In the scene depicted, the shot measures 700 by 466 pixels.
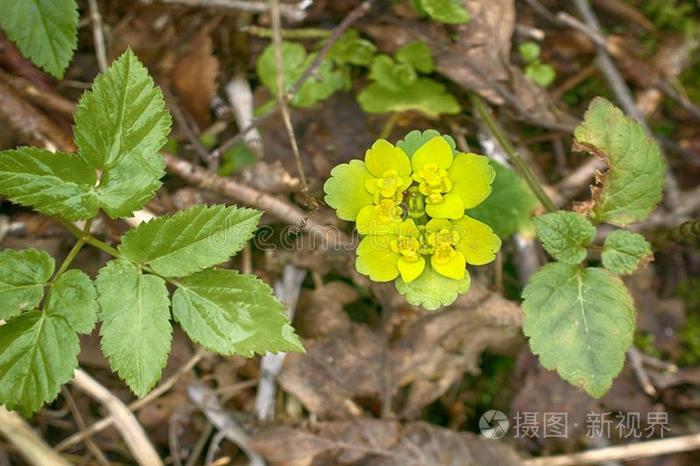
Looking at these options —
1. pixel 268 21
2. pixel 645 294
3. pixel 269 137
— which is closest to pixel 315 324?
pixel 269 137

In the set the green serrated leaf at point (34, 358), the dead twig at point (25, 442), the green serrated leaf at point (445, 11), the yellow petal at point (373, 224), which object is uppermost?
the green serrated leaf at point (445, 11)

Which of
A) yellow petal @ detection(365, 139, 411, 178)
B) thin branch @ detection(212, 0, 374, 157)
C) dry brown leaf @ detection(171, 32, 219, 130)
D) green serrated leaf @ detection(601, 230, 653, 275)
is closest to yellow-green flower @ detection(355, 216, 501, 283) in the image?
yellow petal @ detection(365, 139, 411, 178)

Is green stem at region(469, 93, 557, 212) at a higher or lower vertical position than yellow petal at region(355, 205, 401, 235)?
lower

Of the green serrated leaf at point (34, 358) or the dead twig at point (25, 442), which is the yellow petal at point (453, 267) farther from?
the dead twig at point (25, 442)

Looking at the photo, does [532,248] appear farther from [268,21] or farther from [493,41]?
[268,21]

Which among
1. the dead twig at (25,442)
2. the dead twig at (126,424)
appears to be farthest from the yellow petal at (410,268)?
the dead twig at (25,442)

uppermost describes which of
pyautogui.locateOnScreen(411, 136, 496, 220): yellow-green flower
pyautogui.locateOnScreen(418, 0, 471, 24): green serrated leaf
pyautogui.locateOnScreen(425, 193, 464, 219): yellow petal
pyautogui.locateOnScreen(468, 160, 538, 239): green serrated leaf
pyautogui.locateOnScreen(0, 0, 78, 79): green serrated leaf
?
pyautogui.locateOnScreen(0, 0, 78, 79): green serrated leaf

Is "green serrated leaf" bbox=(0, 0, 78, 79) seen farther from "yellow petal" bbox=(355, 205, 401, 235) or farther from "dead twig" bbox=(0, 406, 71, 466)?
"dead twig" bbox=(0, 406, 71, 466)
